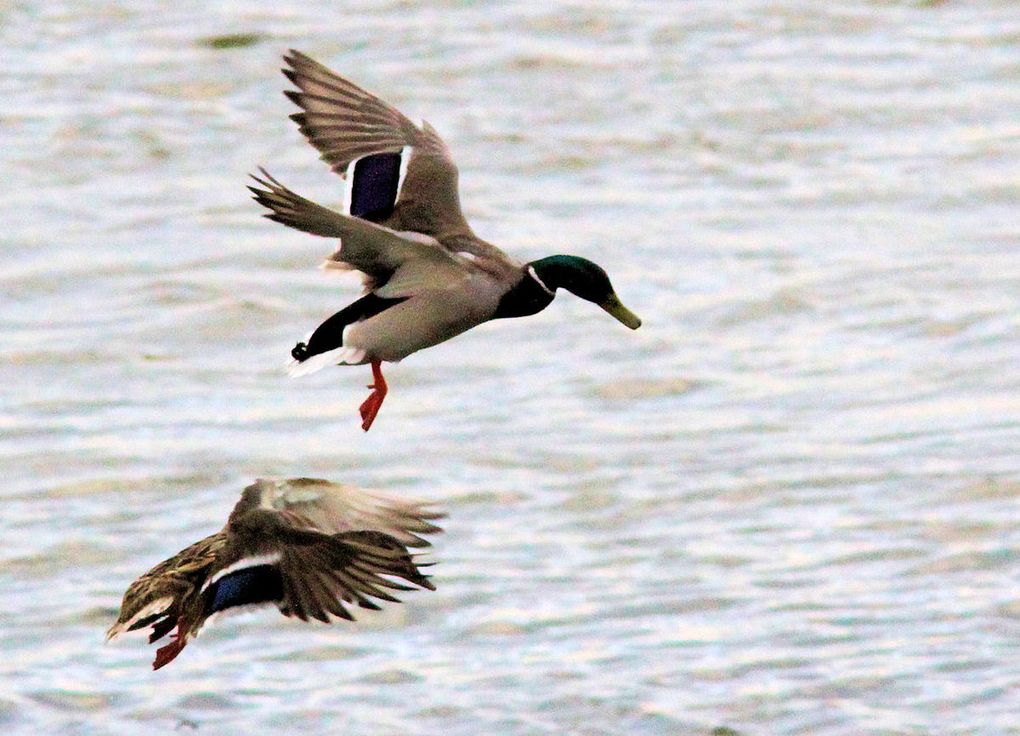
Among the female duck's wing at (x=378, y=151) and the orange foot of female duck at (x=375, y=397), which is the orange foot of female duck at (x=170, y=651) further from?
the female duck's wing at (x=378, y=151)

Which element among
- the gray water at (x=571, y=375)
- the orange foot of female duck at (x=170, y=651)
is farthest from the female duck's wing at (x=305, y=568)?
the gray water at (x=571, y=375)

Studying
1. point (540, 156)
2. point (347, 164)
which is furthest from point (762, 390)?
point (347, 164)

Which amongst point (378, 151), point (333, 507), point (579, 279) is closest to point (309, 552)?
point (333, 507)

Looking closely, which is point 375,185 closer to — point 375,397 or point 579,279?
point 375,397

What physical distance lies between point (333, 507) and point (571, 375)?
24.1 feet

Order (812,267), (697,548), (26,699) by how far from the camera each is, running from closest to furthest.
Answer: (26,699), (697,548), (812,267)

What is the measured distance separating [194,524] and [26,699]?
2.07m

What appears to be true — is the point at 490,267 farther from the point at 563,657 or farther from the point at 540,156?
the point at 540,156

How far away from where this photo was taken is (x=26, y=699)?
36.2 feet

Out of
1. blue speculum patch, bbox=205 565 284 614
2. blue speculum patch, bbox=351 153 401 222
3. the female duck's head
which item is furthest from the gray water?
the female duck's head

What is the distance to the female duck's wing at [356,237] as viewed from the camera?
732cm

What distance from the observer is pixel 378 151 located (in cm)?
913

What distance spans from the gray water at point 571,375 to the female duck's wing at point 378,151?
9.43ft

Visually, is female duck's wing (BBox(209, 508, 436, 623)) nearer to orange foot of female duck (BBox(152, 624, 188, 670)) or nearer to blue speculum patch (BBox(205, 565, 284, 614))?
blue speculum patch (BBox(205, 565, 284, 614))
